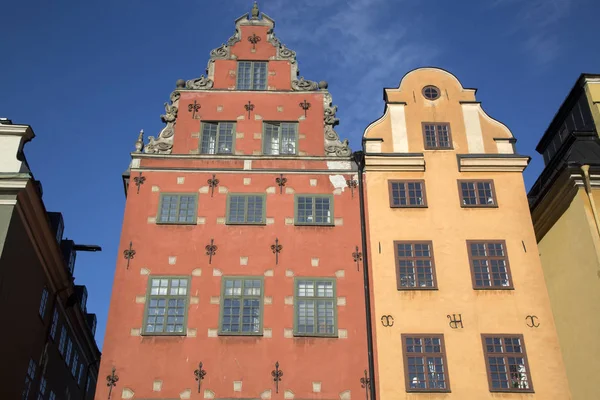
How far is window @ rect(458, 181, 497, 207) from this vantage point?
71.7 ft

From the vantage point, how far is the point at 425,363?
62.9 ft

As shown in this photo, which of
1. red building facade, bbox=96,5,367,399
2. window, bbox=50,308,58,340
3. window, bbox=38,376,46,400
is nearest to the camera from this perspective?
red building facade, bbox=96,5,367,399

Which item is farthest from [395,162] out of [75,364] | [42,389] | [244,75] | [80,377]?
[80,377]

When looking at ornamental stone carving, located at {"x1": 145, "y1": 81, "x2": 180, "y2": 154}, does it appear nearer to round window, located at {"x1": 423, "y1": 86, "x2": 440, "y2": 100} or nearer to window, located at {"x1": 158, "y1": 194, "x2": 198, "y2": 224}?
window, located at {"x1": 158, "y1": 194, "x2": 198, "y2": 224}

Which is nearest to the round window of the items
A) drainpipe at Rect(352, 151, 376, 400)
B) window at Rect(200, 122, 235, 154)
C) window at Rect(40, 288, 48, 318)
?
drainpipe at Rect(352, 151, 376, 400)

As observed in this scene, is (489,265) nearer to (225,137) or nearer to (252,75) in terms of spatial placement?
(225,137)

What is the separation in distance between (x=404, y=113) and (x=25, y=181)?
12.6 m

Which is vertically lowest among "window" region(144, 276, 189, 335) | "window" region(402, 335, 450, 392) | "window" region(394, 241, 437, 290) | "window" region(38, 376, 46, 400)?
"window" region(402, 335, 450, 392)

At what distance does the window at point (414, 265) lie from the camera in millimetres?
20359

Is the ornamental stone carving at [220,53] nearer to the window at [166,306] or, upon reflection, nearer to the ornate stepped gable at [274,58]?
the ornate stepped gable at [274,58]

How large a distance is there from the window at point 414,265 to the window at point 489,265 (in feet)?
4.16

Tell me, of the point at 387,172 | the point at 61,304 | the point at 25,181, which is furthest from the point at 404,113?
the point at 61,304

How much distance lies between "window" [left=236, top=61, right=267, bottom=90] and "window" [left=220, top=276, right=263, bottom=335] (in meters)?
7.73

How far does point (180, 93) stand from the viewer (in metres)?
24.2
